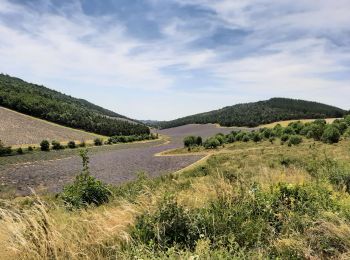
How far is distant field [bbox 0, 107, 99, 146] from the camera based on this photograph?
3071 inches

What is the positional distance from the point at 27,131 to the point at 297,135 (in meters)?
59.6

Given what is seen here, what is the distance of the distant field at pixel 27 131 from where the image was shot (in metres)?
78.0

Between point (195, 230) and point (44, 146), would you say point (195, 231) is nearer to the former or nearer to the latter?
point (195, 230)

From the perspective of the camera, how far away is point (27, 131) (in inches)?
3366

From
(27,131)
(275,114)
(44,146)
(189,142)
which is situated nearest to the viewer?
(44,146)

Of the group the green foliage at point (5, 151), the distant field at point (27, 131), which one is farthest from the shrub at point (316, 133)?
the distant field at point (27, 131)

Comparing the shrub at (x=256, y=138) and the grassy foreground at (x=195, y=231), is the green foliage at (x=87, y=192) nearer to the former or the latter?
the grassy foreground at (x=195, y=231)

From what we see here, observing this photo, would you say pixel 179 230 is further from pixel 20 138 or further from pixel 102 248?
pixel 20 138

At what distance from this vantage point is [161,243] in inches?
221

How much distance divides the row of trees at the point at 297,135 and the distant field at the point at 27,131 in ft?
110

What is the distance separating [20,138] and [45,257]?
261 feet

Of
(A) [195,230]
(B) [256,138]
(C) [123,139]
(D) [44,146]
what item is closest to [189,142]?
(B) [256,138]

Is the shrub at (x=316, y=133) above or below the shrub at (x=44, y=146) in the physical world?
above

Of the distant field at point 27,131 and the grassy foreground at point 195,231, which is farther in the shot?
the distant field at point 27,131
